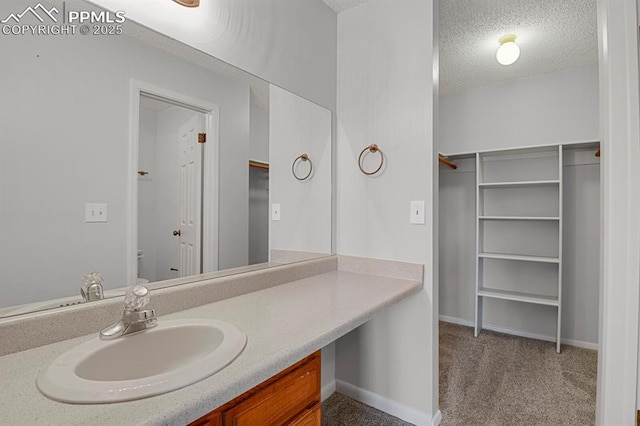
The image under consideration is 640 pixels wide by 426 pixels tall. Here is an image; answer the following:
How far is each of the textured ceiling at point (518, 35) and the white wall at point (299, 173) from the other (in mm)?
1190

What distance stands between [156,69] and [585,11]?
265cm

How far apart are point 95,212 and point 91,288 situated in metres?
0.25

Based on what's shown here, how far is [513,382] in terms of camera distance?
2193 mm

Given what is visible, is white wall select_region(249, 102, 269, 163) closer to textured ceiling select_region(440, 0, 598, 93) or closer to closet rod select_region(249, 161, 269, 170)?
closet rod select_region(249, 161, 269, 170)

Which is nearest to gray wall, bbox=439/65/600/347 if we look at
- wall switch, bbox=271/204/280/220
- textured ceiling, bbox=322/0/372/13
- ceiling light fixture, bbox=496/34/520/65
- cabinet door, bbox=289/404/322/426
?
ceiling light fixture, bbox=496/34/520/65

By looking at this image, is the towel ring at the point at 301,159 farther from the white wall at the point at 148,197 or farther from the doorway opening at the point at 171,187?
the white wall at the point at 148,197

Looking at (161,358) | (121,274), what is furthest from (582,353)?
(121,274)

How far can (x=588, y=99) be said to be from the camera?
275cm

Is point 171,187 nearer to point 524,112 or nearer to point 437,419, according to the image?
point 437,419

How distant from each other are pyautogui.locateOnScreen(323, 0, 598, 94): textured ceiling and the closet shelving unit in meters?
0.76

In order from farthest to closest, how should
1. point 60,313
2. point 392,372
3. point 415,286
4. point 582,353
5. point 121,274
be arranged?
point 582,353 → point 392,372 → point 415,286 → point 121,274 → point 60,313

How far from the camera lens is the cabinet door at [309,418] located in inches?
39.1

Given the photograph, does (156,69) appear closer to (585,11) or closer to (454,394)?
(454,394)

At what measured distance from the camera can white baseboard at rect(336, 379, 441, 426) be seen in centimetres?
172
